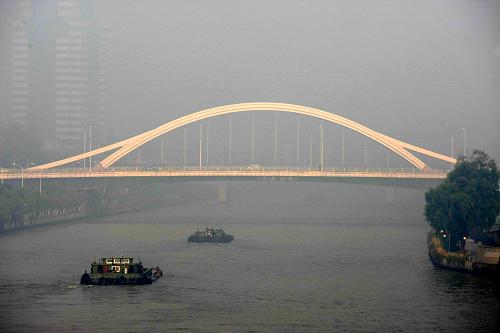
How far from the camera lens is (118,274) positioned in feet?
226

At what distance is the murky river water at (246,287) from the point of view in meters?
53.9

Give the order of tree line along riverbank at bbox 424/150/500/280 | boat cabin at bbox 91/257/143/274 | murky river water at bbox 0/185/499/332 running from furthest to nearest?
tree line along riverbank at bbox 424/150/500/280, boat cabin at bbox 91/257/143/274, murky river water at bbox 0/185/499/332

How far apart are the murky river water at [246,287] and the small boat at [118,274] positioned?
957 mm

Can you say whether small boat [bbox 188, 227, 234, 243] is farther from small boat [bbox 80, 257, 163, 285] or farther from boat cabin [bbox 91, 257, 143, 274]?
Result: boat cabin [bbox 91, 257, 143, 274]

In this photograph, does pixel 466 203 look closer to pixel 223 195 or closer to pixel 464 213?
pixel 464 213

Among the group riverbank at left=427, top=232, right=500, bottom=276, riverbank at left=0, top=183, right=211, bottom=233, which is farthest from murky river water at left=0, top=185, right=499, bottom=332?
riverbank at left=0, top=183, right=211, bottom=233

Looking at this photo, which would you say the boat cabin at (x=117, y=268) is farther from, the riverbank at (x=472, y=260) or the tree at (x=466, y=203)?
the tree at (x=466, y=203)

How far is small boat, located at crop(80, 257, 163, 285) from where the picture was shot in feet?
224

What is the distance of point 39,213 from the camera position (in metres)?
120

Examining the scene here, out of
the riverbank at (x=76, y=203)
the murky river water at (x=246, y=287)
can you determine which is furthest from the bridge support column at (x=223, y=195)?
the murky river water at (x=246, y=287)

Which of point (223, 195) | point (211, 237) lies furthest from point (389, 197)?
point (211, 237)

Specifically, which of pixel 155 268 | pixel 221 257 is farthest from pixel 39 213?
pixel 155 268

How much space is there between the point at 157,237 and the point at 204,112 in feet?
148

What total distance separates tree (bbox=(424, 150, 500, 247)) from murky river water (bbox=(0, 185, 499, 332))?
3.27 meters
